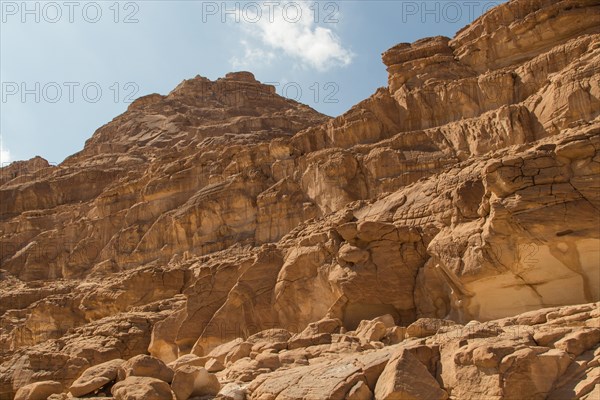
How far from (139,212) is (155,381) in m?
34.6

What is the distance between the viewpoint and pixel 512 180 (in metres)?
12.8

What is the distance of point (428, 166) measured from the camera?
29828 millimetres

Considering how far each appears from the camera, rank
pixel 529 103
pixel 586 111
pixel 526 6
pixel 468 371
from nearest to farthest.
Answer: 1. pixel 468 371
2. pixel 586 111
3. pixel 529 103
4. pixel 526 6

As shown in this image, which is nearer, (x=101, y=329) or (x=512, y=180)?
(x=512, y=180)

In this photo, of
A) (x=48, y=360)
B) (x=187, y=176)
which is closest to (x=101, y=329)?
(x=48, y=360)

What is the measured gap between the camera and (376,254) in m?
15.6

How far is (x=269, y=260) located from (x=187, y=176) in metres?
25.0

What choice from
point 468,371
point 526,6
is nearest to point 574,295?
point 468,371

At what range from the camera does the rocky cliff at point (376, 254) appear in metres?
9.77

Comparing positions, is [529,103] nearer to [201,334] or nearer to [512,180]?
[512,180]

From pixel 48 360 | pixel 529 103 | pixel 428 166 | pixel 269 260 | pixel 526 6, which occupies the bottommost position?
pixel 48 360

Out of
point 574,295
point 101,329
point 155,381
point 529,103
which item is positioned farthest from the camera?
point 529,103

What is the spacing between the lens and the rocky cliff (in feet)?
32.1

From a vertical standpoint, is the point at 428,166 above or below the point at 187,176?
below
